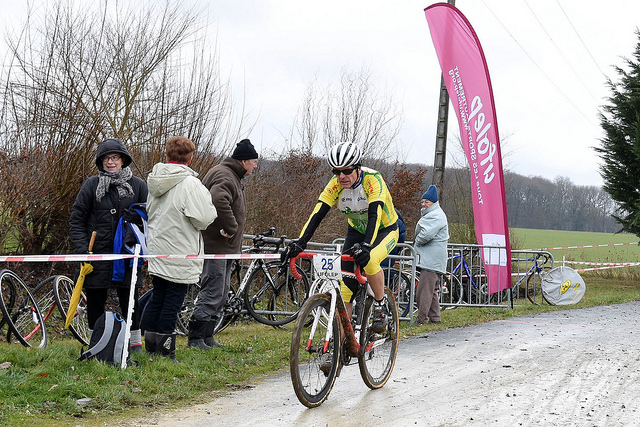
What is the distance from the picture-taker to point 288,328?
9992 millimetres

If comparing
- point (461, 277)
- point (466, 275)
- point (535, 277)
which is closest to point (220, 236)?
point (461, 277)

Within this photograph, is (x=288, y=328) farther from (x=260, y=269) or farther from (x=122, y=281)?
(x=122, y=281)

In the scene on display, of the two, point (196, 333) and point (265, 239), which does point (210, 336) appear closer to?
point (196, 333)

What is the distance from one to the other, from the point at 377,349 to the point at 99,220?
2813 mm

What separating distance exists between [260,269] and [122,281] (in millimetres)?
3355

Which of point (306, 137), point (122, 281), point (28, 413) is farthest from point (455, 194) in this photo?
point (28, 413)

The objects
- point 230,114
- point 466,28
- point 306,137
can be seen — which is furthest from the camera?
point 306,137

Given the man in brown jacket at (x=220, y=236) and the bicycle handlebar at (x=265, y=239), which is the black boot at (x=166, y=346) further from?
the bicycle handlebar at (x=265, y=239)

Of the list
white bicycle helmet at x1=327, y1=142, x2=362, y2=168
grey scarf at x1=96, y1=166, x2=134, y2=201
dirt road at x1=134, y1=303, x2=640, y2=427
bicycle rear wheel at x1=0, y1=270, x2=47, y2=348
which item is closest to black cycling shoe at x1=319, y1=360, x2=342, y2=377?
dirt road at x1=134, y1=303, x2=640, y2=427

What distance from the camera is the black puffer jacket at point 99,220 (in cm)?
633

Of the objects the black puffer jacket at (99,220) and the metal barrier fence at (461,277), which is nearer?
the black puffer jacket at (99,220)

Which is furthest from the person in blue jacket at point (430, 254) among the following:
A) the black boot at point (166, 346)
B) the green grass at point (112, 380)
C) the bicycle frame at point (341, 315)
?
the black boot at point (166, 346)

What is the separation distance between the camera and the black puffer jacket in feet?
20.8

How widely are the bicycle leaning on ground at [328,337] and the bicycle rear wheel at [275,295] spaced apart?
356 cm
